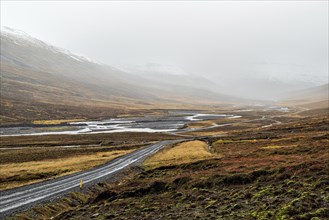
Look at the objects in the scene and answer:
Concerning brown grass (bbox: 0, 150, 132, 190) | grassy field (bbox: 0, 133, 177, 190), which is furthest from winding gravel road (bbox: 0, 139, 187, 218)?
grassy field (bbox: 0, 133, 177, 190)

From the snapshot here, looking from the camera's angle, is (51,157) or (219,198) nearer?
(219,198)

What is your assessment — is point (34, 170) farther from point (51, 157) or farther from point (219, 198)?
point (219, 198)

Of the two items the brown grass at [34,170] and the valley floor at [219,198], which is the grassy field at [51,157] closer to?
the brown grass at [34,170]

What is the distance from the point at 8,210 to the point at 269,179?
102 ft

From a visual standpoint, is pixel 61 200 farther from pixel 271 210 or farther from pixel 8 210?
pixel 271 210

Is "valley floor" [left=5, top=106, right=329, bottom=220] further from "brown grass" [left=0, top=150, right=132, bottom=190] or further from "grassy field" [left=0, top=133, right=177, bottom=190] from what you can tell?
"grassy field" [left=0, top=133, right=177, bottom=190]

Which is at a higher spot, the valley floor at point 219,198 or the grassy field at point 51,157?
the valley floor at point 219,198

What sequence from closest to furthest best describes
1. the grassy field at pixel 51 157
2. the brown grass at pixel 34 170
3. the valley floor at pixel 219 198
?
the valley floor at pixel 219 198 → the brown grass at pixel 34 170 → the grassy field at pixel 51 157

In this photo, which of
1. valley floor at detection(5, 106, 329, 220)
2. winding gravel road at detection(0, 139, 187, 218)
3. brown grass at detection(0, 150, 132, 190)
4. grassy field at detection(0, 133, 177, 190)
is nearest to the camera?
valley floor at detection(5, 106, 329, 220)

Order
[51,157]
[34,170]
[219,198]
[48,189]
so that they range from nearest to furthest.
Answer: [219,198] < [48,189] < [34,170] < [51,157]

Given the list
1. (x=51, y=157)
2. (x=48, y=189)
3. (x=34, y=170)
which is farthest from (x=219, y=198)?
(x=51, y=157)

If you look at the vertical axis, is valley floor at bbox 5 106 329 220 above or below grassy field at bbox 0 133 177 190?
above

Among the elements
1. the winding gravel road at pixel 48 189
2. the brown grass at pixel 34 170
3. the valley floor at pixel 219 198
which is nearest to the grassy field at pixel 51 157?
the brown grass at pixel 34 170

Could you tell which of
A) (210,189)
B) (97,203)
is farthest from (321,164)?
(97,203)
